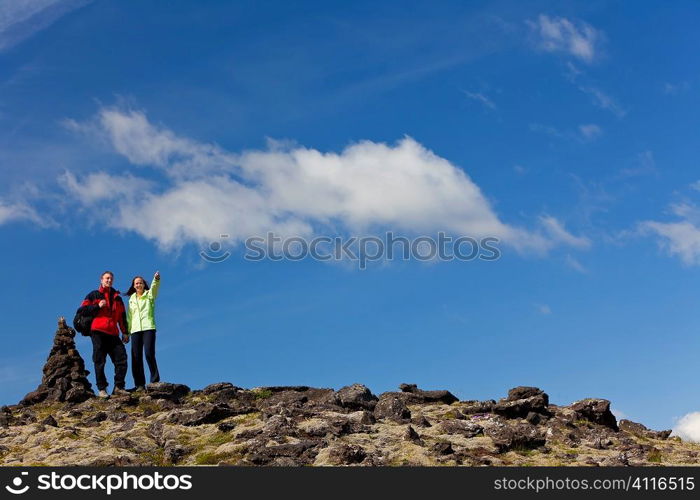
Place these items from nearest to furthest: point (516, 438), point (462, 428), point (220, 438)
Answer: point (516, 438)
point (220, 438)
point (462, 428)

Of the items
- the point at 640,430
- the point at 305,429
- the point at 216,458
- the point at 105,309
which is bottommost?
the point at 216,458

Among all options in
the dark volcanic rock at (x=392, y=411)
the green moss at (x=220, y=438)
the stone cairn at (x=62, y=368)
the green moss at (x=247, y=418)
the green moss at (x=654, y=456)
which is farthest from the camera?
the stone cairn at (x=62, y=368)

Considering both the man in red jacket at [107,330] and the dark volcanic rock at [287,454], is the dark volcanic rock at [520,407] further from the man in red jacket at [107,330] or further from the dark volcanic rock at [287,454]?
the man in red jacket at [107,330]

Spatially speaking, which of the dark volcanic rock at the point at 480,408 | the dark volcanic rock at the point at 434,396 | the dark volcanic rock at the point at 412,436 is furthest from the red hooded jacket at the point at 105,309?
the dark volcanic rock at the point at 480,408

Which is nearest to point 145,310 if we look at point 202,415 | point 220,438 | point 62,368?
point 62,368

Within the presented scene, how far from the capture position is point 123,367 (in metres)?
35.2

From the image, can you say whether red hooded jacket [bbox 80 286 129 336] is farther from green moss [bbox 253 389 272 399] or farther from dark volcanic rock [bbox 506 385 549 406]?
dark volcanic rock [bbox 506 385 549 406]

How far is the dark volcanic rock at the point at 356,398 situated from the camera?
32.1 m

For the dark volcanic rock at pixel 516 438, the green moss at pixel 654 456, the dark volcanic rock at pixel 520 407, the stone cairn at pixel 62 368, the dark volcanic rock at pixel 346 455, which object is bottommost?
the dark volcanic rock at pixel 346 455

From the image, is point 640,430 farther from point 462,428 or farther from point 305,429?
point 305,429

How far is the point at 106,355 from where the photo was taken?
35.3 m

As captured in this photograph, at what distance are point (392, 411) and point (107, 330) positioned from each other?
12.2 meters
